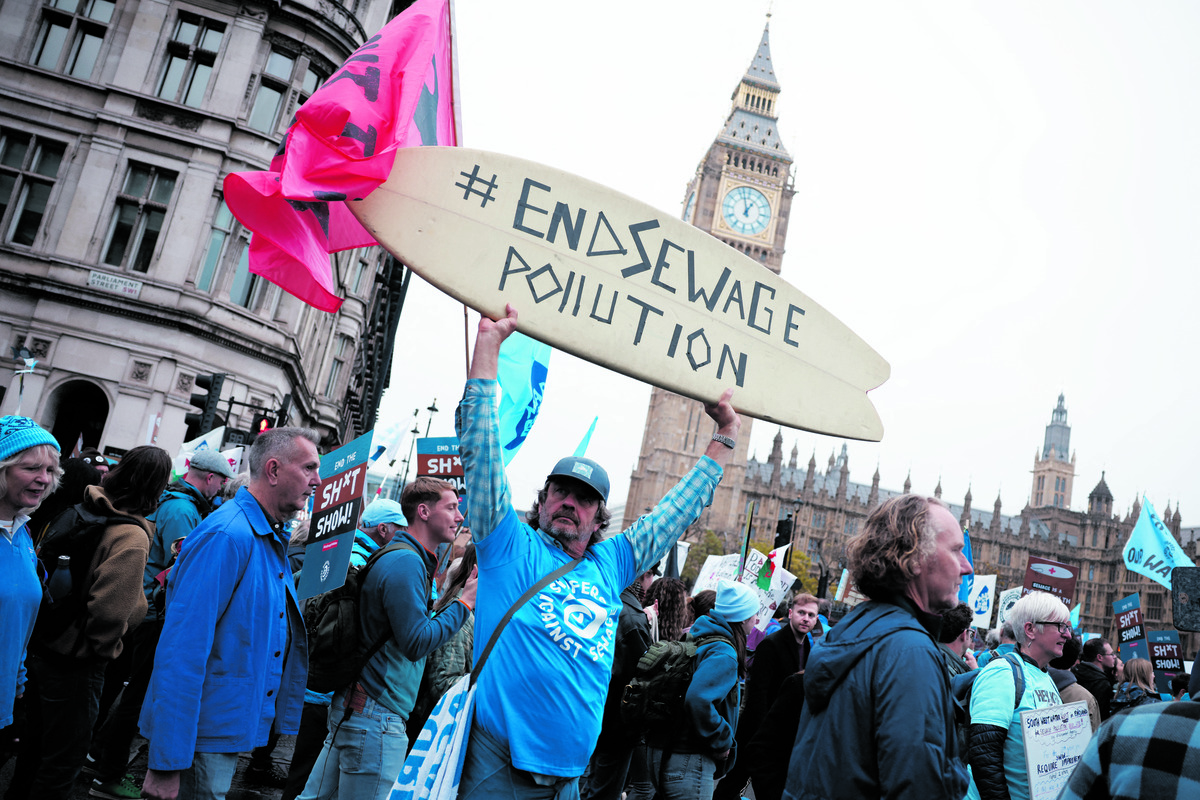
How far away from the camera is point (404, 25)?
4.03m

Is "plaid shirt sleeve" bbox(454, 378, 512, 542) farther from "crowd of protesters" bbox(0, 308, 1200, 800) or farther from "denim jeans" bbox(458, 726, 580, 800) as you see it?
"denim jeans" bbox(458, 726, 580, 800)

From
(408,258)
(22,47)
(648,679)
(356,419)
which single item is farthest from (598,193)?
(356,419)

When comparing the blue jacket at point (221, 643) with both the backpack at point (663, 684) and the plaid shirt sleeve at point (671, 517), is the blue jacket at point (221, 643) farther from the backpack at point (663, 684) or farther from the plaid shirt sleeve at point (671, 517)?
the backpack at point (663, 684)

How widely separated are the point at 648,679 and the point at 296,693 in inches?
79.4

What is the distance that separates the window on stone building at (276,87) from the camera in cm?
1675

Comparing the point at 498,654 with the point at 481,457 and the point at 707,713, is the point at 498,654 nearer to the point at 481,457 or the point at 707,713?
the point at 481,457

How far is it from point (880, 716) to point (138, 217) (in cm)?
1714

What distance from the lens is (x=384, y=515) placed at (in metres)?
5.41

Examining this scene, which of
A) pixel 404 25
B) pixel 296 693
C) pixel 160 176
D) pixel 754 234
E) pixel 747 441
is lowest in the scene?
pixel 296 693

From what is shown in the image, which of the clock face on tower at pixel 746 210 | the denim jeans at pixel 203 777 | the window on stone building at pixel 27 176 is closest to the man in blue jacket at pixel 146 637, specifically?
the denim jeans at pixel 203 777

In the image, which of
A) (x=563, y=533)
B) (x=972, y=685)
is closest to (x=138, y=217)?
(x=563, y=533)

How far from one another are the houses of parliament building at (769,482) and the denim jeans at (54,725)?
262ft

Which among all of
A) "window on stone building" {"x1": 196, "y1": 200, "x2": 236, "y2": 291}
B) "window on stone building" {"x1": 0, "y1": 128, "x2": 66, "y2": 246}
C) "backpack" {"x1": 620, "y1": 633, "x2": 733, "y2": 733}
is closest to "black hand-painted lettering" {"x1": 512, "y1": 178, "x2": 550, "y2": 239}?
"backpack" {"x1": 620, "y1": 633, "x2": 733, "y2": 733}

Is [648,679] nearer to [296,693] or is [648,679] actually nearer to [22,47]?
[296,693]
